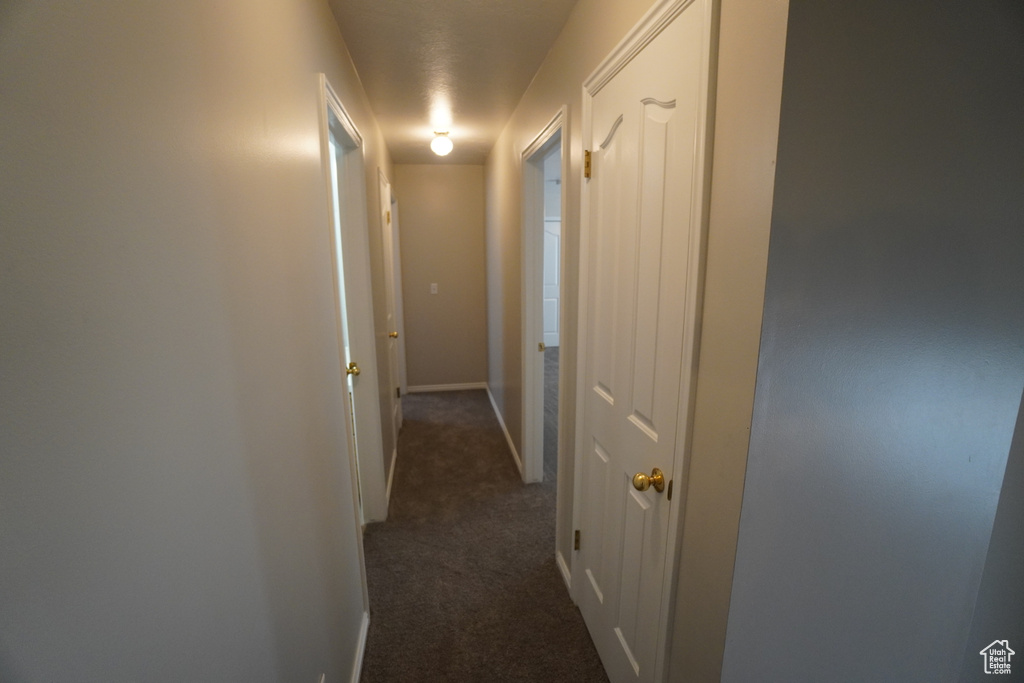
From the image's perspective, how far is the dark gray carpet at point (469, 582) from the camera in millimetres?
1649

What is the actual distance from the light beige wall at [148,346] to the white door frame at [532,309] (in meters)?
1.64

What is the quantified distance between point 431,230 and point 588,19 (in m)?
3.18

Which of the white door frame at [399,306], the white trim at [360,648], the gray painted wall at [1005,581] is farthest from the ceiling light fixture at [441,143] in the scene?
the gray painted wall at [1005,581]

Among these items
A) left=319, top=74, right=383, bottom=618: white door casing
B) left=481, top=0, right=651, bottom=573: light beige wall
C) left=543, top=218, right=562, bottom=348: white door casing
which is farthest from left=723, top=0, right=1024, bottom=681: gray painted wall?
left=543, top=218, right=562, bottom=348: white door casing

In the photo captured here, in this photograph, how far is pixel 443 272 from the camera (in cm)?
456

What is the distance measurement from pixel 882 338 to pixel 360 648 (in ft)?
6.25

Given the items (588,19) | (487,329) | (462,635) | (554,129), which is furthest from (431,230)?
(462,635)

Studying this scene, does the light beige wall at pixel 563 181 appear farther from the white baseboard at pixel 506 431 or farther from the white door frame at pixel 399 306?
the white door frame at pixel 399 306

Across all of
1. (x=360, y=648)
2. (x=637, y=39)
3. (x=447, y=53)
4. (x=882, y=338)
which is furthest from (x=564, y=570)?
(x=447, y=53)

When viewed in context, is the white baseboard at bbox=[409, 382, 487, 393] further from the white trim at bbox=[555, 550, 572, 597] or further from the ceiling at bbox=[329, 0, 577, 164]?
the white trim at bbox=[555, 550, 572, 597]

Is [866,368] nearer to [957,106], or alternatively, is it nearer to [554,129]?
[957,106]

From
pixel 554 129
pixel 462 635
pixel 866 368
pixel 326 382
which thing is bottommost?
pixel 462 635

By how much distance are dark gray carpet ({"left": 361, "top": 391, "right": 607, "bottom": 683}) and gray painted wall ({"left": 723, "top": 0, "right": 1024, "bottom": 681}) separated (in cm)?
98

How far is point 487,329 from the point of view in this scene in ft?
15.4
